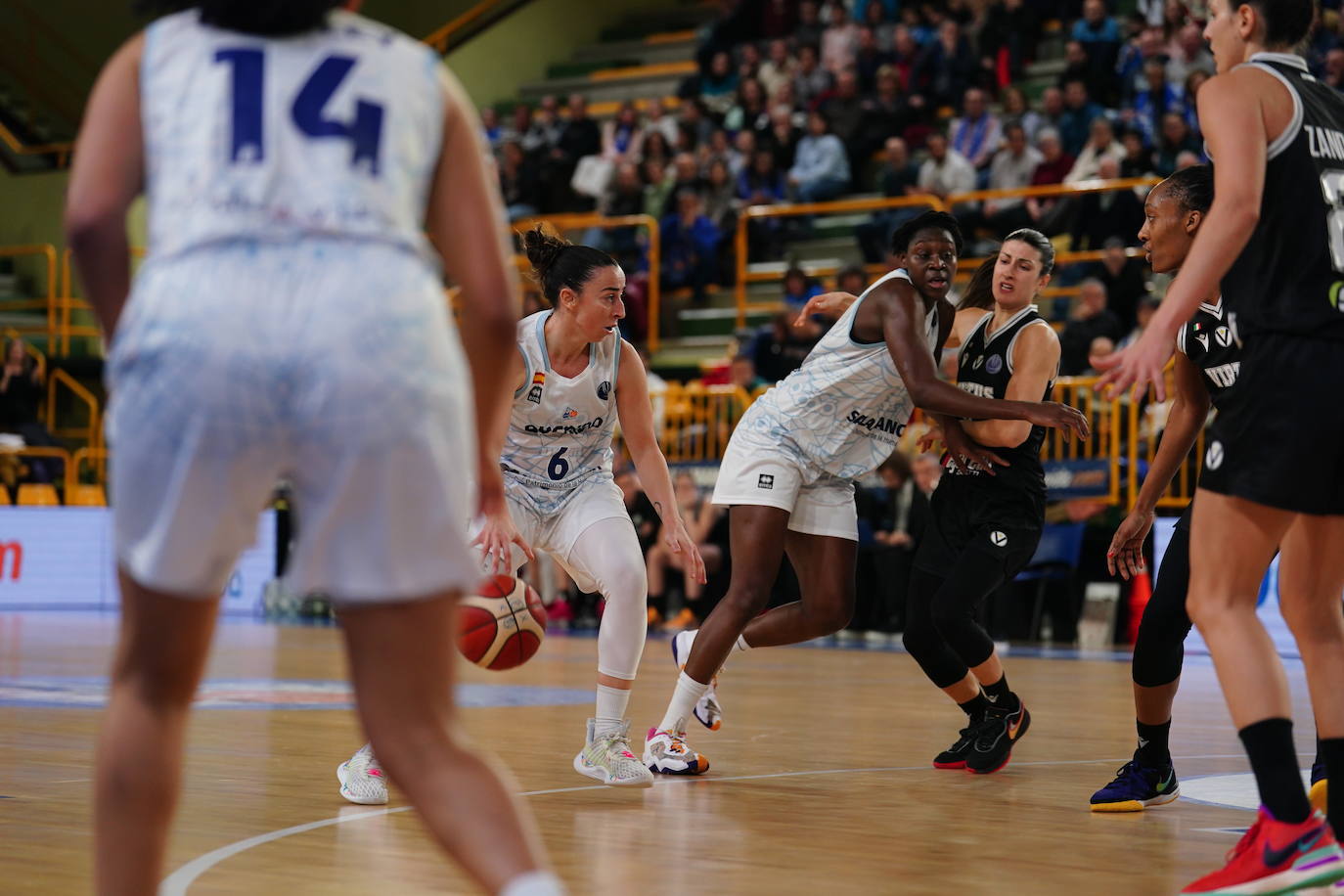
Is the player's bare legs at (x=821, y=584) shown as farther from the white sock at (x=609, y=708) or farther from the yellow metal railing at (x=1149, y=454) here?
the yellow metal railing at (x=1149, y=454)

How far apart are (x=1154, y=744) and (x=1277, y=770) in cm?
163

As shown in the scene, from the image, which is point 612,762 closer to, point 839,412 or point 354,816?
point 354,816

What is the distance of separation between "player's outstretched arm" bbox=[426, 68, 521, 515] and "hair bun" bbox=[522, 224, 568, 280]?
3.32 metres

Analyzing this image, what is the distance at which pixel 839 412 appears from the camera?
20.3ft

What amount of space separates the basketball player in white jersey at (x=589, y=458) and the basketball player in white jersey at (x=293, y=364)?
10.1 ft

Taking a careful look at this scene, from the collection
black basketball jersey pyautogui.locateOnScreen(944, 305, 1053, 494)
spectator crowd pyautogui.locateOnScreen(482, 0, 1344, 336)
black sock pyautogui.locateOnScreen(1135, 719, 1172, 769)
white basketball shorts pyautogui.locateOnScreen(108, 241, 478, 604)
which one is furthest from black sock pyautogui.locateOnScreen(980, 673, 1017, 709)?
spectator crowd pyautogui.locateOnScreen(482, 0, 1344, 336)

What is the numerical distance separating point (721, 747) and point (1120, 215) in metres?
9.78

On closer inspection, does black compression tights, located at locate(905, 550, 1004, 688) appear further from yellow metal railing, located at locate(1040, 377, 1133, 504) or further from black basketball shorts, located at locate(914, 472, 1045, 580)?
yellow metal railing, located at locate(1040, 377, 1133, 504)

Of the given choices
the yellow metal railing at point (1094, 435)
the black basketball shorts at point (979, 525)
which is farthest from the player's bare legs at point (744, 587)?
the yellow metal railing at point (1094, 435)

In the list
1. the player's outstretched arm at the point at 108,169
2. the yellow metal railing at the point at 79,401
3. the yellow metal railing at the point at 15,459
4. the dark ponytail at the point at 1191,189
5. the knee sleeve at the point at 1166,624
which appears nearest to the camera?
the player's outstretched arm at the point at 108,169

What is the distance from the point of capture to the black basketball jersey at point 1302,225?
352cm

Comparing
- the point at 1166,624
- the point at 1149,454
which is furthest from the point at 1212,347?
the point at 1149,454

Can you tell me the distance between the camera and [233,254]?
2.30 metres

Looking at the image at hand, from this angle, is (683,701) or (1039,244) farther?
(1039,244)
